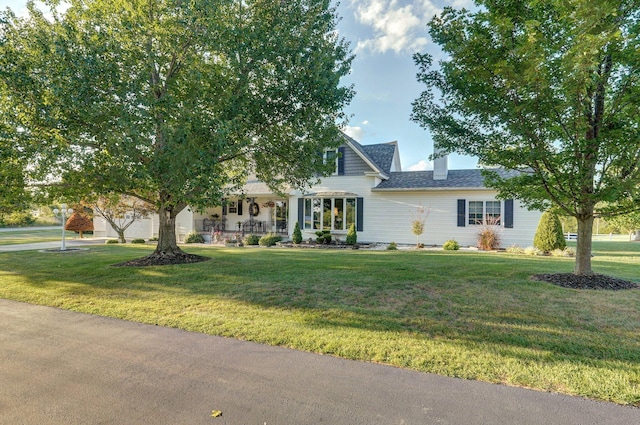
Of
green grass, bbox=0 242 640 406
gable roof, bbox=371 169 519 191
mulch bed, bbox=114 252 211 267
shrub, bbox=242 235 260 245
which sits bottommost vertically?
green grass, bbox=0 242 640 406

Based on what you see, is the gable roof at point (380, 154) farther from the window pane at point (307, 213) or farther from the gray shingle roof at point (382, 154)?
the window pane at point (307, 213)

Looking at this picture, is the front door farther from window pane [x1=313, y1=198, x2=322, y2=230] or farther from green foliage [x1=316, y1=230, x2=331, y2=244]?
green foliage [x1=316, y1=230, x2=331, y2=244]

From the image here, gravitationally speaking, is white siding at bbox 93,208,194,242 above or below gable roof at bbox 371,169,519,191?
below

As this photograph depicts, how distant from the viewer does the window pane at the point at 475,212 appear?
1677cm

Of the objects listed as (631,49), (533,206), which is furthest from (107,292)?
(631,49)

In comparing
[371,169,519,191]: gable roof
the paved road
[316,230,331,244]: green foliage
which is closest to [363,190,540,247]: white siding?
[371,169,519,191]: gable roof

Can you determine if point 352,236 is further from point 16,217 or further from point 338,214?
point 16,217

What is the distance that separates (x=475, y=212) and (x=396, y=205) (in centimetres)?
399

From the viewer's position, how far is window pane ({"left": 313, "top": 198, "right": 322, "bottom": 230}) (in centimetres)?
1928

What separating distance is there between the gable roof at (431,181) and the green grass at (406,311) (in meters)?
7.80

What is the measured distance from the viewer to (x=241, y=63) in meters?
8.84

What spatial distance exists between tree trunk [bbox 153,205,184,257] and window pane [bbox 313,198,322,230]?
9033mm

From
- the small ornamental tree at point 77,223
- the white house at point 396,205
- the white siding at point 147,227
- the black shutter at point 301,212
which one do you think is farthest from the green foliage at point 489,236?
the small ornamental tree at point 77,223

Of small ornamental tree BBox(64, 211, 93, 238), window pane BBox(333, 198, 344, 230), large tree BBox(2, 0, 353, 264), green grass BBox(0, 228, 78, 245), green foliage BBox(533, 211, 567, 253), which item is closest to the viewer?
large tree BBox(2, 0, 353, 264)
